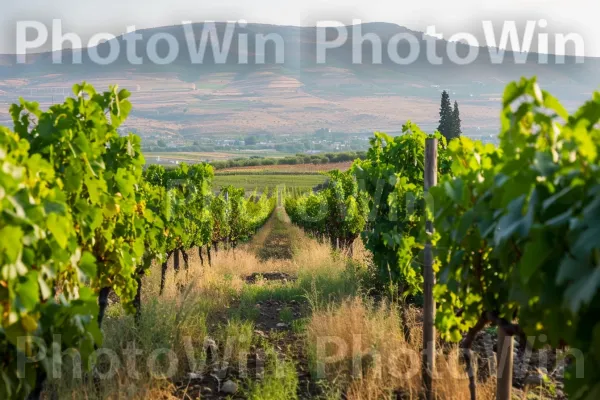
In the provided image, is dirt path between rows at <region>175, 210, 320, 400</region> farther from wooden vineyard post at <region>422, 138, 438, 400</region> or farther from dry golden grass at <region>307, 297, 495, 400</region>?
wooden vineyard post at <region>422, 138, 438, 400</region>

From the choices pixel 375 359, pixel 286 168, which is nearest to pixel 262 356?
pixel 375 359

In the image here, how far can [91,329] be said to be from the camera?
2.68m

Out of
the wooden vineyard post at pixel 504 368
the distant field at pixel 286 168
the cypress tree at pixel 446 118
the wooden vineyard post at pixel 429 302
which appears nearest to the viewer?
the wooden vineyard post at pixel 504 368

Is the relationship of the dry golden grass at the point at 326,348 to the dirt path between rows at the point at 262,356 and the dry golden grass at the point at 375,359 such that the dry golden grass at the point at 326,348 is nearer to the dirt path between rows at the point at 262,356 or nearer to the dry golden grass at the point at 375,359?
the dry golden grass at the point at 375,359

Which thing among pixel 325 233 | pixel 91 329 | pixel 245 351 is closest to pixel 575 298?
pixel 91 329

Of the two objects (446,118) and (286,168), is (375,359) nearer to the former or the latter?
(446,118)

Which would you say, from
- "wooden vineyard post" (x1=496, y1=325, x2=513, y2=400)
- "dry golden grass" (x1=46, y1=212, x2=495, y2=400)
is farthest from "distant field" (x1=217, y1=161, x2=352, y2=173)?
"wooden vineyard post" (x1=496, y1=325, x2=513, y2=400)

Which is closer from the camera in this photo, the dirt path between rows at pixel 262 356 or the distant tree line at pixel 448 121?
the dirt path between rows at pixel 262 356

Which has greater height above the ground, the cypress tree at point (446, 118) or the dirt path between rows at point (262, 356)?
the cypress tree at point (446, 118)

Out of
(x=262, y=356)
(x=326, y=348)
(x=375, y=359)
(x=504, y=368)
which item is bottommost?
(x=262, y=356)

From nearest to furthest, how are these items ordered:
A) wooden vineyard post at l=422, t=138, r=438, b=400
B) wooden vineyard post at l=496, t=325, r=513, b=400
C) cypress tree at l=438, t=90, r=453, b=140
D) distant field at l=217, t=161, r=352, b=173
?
1. wooden vineyard post at l=496, t=325, r=513, b=400
2. wooden vineyard post at l=422, t=138, r=438, b=400
3. cypress tree at l=438, t=90, r=453, b=140
4. distant field at l=217, t=161, r=352, b=173

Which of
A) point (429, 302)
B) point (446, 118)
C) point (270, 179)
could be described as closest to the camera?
point (429, 302)

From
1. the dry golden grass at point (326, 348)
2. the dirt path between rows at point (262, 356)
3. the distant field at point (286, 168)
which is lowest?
the distant field at point (286, 168)

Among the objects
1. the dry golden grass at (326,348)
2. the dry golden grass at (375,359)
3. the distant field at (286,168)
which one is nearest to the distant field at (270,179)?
the distant field at (286,168)
